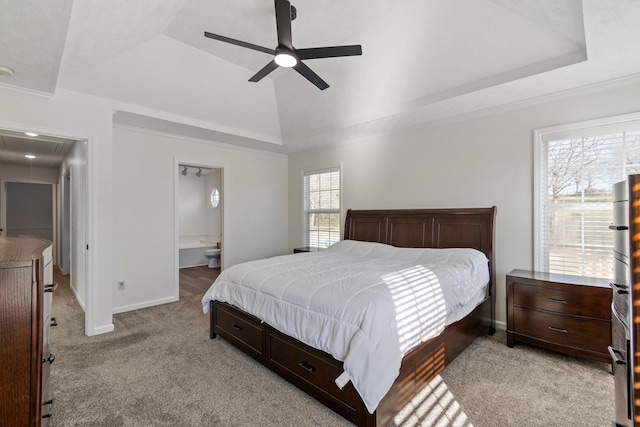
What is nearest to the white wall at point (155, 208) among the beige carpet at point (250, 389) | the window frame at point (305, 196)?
the window frame at point (305, 196)

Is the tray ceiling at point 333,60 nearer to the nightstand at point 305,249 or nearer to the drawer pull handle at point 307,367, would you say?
the nightstand at point 305,249

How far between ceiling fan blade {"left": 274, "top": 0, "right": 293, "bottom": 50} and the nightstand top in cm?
301

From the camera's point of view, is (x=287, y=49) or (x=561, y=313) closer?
(x=287, y=49)

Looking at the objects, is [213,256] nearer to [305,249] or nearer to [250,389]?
[305,249]

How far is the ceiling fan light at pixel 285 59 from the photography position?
93.7 inches

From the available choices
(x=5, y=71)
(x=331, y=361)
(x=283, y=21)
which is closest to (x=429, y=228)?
(x=331, y=361)

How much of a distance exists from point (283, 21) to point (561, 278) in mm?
3338

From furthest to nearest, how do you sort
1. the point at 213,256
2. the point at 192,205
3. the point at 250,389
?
1. the point at 192,205
2. the point at 213,256
3. the point at 250,389

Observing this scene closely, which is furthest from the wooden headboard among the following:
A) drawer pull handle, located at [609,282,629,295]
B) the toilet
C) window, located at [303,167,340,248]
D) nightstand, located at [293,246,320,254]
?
the toilet

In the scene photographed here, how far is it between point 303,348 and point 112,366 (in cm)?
178

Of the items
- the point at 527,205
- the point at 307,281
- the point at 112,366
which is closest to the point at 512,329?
the point at 527,205

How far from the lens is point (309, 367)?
7.07ft

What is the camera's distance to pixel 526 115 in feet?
10.9

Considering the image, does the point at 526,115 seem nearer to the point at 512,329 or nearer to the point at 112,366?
the point at 512,329
